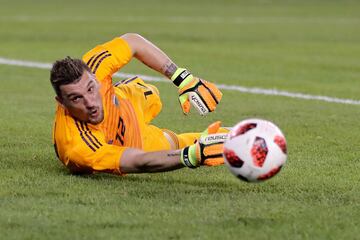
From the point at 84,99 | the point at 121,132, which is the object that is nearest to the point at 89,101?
the point at 84,99

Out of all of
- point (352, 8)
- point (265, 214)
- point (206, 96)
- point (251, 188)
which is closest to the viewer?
point (265, 214)

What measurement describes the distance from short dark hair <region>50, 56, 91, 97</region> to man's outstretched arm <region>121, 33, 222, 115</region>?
0.88m

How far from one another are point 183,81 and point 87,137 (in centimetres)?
102

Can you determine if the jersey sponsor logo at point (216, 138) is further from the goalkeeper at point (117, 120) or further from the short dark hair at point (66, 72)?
the short dark hair at point (66, 72)

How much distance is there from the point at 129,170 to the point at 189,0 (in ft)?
105

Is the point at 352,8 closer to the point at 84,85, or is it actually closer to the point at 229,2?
the point at 229,2

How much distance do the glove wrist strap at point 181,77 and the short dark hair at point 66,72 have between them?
2.91ft

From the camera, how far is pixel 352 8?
33.5 meters

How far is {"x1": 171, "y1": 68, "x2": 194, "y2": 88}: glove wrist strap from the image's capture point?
26.1 feet

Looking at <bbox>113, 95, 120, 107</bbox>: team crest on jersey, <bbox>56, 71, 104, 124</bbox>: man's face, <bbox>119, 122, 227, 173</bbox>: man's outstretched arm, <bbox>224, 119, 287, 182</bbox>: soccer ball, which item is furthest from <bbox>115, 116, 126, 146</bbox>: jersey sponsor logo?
<bbox>224, 119, 287, 182</bbox>: soccer ball

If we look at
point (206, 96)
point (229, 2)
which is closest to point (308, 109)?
point (206, 96)

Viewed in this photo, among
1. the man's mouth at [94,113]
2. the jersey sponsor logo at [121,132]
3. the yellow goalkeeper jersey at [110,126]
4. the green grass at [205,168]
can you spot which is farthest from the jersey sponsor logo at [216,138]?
the jersey sponsor logo at [121,132]

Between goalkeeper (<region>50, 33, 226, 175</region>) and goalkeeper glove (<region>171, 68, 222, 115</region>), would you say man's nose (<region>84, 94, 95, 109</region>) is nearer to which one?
goalkeeper (<region>50, 33, 226, 175</region>)

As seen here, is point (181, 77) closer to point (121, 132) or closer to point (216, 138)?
point (121, 132)
